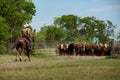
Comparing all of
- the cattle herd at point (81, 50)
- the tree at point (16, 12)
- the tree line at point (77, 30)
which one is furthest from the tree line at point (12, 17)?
the tree line at point (77, 30)

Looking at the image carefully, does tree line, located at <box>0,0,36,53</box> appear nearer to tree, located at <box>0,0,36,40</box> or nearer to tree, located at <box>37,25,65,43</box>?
tree, located at <box>0,0,36,40</box>

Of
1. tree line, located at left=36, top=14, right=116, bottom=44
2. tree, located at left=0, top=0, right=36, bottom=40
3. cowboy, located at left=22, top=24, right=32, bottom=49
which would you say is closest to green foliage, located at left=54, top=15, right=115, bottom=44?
tree line, located at left=36, top=14, right=116, bottom=44

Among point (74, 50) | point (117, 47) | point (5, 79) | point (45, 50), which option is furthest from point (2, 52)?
point (5, 79)

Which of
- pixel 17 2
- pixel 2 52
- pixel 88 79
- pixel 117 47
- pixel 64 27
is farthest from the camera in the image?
pixel 64 27

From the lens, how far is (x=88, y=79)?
1278 cm

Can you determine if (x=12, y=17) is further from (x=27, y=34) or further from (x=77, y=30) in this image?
(x=77, y=30)

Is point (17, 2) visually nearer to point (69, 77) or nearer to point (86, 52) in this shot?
point (86, 52)

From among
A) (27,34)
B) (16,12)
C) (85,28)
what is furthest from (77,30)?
(27,34)

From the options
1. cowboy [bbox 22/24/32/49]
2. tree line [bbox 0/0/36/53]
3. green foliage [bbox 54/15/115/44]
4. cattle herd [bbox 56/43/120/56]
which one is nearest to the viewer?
cowboy [bbox 22/24/32/49]

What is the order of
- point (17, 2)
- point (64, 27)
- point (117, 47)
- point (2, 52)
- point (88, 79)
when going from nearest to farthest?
point (88, 79), point (117, 47), point (2, 52), point (17, 2), point (64, 27)

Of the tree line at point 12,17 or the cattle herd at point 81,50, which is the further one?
the tree line at point 12,17

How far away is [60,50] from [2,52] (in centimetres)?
667

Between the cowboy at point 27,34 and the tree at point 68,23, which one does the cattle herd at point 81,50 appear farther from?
the tree at point 68,23

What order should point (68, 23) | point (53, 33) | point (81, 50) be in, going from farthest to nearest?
point (68, 23) < point (53, 33) < point (81, 50)
